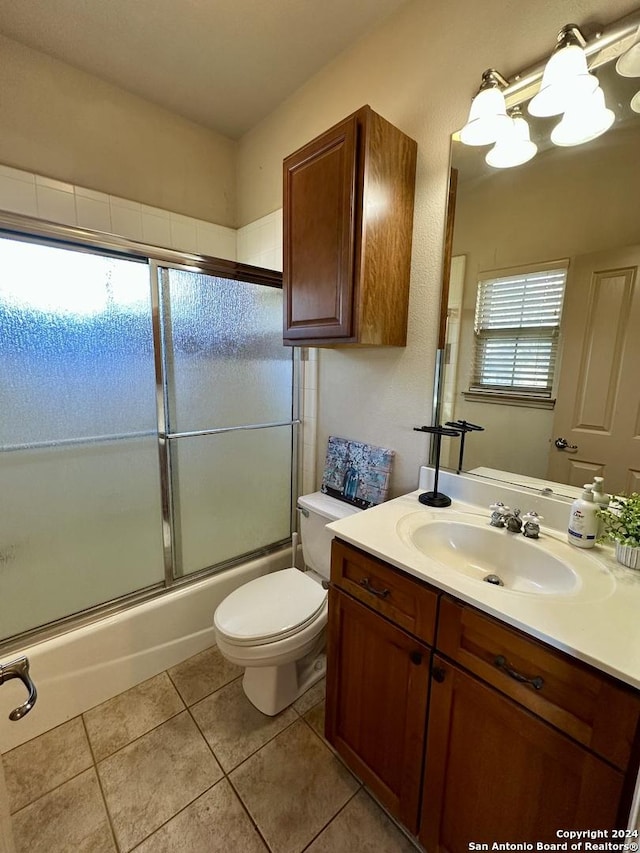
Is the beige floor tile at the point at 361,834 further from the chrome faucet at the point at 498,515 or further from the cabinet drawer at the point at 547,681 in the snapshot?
the chrome faucet at the point at 498,515

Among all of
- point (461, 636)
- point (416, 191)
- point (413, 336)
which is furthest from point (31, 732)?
point (416, 191)

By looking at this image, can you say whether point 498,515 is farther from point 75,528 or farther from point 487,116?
point 75,528

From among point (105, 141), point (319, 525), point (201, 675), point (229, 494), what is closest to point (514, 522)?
point (319, 525)

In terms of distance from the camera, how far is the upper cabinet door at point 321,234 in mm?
1223

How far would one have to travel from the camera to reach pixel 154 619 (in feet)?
5.33

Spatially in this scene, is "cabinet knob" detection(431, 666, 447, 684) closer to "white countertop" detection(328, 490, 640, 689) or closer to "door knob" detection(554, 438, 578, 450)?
"white countertop" detection(328, 490, 640, 689)

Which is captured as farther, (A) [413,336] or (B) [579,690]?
(A) [413,336]

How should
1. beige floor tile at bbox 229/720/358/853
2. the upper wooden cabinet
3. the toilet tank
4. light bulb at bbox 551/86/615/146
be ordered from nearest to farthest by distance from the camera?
light bulb at bbox 551/86/615/146 → beige floor tile at bbox 229/720/358/853 → the upper wooden cabinet → the toilet tank

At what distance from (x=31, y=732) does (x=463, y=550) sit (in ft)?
5.54

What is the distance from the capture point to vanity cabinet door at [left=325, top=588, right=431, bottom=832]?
0.95m

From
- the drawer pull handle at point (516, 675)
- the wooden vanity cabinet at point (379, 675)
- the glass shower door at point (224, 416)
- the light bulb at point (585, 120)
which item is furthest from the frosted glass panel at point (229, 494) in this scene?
the light bulb at point (585, 120)

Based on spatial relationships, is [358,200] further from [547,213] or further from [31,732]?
[31,732]

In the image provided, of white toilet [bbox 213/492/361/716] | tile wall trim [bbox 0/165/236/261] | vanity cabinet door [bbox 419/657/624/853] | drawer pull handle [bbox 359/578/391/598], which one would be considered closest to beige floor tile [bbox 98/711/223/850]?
white toilet [bbox 213/492/361/716]

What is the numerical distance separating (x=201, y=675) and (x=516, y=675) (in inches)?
55.5
